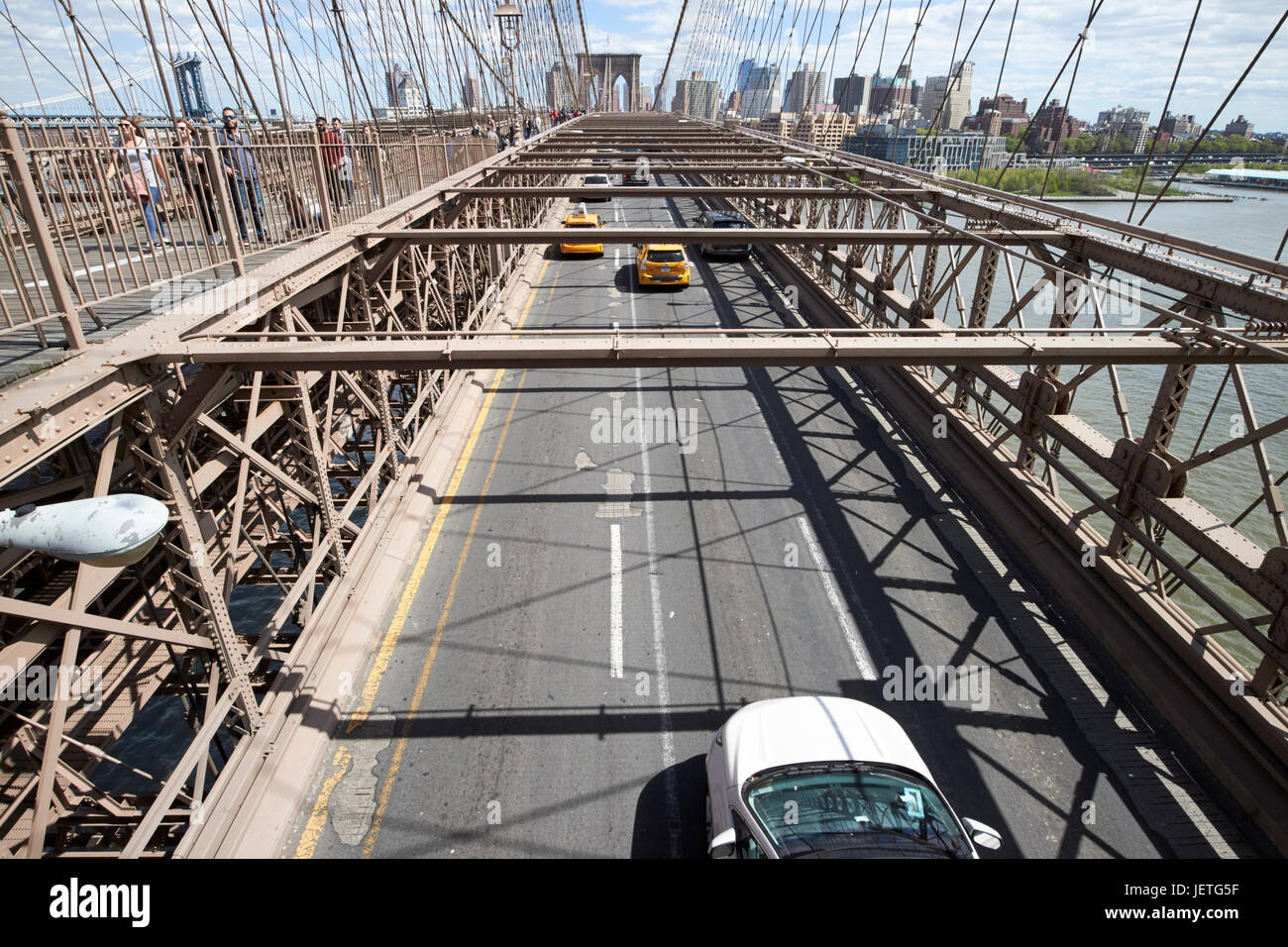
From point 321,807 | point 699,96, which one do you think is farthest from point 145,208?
point 699,96

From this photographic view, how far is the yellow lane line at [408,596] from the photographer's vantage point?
296 inches

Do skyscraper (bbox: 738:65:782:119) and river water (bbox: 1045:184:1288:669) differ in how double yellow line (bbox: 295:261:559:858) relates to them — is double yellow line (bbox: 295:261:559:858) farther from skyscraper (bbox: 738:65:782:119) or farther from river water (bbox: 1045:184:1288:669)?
skyscraper (bbox: 738:65:782:119)

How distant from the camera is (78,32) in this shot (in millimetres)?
11242

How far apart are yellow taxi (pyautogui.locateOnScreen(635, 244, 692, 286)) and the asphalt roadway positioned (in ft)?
32.7

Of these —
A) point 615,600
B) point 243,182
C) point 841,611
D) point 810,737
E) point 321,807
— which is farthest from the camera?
point 615,600

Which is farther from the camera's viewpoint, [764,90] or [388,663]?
[764,90]

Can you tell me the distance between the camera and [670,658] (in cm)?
819

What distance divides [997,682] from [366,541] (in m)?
8.21

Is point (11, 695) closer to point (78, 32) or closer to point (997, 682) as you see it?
point (997, 682)

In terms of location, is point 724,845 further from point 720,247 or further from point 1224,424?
point 1224,424

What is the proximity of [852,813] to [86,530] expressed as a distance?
524 cm

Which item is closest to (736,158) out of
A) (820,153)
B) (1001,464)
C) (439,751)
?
(820,153)

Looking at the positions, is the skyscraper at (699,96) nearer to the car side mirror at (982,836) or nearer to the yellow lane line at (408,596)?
the yellow lane line at (408,596)

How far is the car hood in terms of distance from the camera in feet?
18.2
